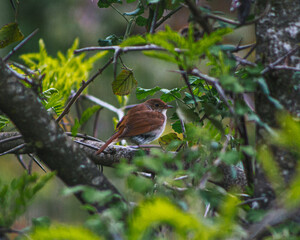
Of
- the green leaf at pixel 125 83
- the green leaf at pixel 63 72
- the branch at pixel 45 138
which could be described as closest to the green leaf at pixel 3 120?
the green leaf at pixel 63 72

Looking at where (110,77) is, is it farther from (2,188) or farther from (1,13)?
(2,188)

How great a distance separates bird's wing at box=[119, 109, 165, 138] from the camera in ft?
11.7

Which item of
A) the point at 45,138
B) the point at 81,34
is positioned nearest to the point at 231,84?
the point at 45,138

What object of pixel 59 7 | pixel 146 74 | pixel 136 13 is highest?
pixel 136 13

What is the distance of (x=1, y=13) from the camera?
477 centimetres

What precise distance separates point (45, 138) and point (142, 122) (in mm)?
2525

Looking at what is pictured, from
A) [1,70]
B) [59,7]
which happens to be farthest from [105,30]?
[1,70]

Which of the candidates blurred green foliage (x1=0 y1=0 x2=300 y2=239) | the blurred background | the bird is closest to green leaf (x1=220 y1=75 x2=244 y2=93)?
blurred green foliage (x1=0 y1=0 x2=300 y2=239)

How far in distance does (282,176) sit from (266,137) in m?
0.13

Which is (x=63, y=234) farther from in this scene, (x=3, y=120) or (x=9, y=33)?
(x=3, y=120)

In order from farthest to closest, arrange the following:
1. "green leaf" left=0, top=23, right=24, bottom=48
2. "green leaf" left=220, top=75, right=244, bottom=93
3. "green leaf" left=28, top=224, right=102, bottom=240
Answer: "green leaf" left=0, top=23, right=24, bottom=48 < "green leaf" left=220, top=75, right=244, bottom=93 < "green leaf" left=28, top=224, right=102, bottom=240

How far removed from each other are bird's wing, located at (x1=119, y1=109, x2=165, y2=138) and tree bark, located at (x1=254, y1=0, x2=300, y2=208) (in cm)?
221

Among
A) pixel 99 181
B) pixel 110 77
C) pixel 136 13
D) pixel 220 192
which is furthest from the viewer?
pixel 110 77

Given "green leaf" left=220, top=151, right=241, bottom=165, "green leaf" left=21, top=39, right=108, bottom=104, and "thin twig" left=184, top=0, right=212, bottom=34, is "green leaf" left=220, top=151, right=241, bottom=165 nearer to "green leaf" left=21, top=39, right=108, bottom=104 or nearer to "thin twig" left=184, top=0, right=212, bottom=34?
"thin twig" left=184, top=0, right=212, bottom=34
